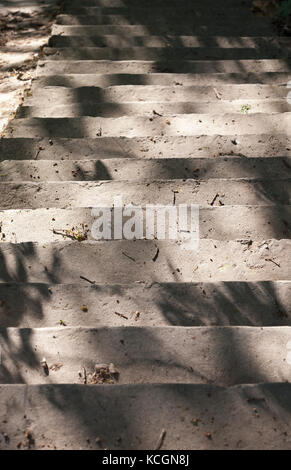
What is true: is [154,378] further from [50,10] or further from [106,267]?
[50,10]

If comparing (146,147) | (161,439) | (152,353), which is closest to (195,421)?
(161,439)

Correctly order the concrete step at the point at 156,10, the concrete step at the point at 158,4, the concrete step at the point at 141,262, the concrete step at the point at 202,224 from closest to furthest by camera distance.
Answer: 1. the concrete step at the point at 141,262
2. the concrete step at the point at 202,224
3. the concrete step at the point at 156,10
4. the concrete step at the point at 158,4

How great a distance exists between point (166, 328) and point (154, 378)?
0.21 m

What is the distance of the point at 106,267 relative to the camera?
8.40 ft

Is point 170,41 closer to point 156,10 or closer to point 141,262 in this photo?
point 156,10

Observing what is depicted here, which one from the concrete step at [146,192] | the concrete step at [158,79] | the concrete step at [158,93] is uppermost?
the concrete step at [158,79]

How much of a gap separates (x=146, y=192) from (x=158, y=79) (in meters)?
2.05

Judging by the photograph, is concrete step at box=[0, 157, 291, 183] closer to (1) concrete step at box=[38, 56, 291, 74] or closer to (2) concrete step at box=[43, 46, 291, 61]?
(1) concrete step at box=[38, 56, 291, 74]

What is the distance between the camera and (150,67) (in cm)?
498

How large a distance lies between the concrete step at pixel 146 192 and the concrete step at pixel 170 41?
295 cm

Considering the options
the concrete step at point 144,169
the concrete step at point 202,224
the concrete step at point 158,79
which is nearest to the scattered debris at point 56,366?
the concrete step at point 202,224

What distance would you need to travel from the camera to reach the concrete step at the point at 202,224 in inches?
110

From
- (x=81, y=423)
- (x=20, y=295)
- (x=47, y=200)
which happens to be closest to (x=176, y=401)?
(x=81, y=423)

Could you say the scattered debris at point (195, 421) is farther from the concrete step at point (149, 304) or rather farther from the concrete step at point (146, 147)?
the concrete step at point (146, 147)
